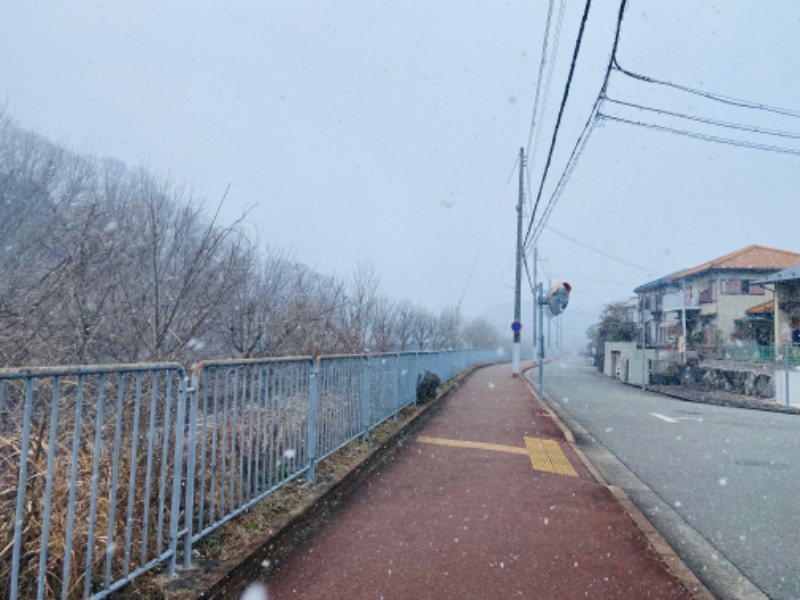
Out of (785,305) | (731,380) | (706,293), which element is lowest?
(731,380)

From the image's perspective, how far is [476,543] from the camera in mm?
3869

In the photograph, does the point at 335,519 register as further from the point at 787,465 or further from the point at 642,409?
the point at 642,409

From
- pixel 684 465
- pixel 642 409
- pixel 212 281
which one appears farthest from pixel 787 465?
pixel 212 281

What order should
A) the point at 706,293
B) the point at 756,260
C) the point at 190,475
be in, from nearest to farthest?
the point at 190,475, the point at 756,260, the point at 706,293

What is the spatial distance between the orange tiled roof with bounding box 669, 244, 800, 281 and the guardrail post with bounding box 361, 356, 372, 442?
127 feet

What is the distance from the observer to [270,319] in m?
8.59

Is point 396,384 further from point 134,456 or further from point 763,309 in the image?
point 763,309

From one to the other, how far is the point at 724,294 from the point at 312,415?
40.8 meters

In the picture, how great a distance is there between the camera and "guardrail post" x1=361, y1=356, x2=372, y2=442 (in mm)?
6781

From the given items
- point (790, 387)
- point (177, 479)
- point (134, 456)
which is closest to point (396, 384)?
point (177, 479)

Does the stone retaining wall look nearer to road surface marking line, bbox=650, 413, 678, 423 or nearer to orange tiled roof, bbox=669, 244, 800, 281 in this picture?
road surface marking line, bbox=650, 413, 678, 423

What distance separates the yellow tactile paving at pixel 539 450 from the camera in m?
6.41

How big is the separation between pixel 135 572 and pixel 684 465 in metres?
6.77

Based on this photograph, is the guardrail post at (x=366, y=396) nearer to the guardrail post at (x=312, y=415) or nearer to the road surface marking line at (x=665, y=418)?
the guardrail post at (x=312, y=415)
